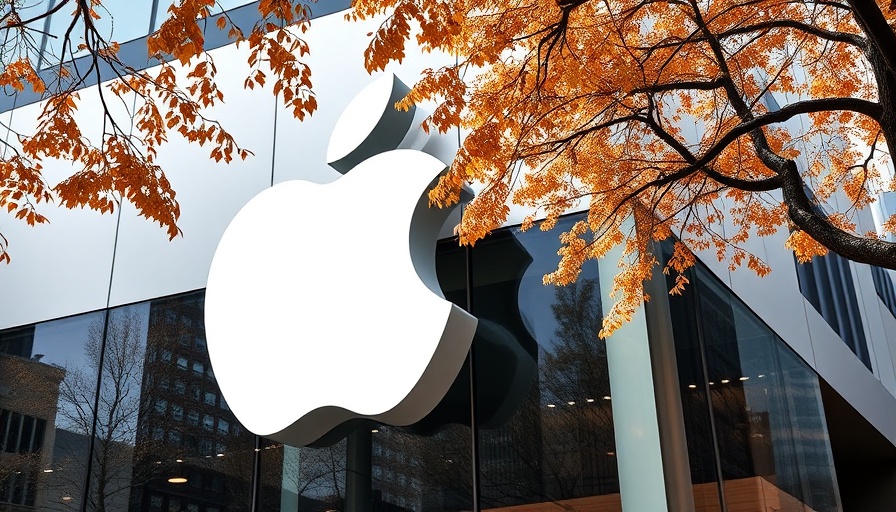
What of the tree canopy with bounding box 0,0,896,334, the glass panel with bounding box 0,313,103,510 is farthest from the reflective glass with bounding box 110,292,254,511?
the tree canopy with bounding box 0,0,896,334

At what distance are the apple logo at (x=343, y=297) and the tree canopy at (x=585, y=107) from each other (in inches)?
38.0

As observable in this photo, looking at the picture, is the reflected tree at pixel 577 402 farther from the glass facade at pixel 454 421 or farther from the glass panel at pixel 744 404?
the glass panel at pixel 744 404

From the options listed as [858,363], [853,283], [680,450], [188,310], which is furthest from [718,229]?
[853,283]

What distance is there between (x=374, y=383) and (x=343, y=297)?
48.4 inches

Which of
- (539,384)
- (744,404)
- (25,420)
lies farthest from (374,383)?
→ (25,420)

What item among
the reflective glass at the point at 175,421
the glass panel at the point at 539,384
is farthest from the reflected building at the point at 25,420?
the glass panel at the point at 539,384

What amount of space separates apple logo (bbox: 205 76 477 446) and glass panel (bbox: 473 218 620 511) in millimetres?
883

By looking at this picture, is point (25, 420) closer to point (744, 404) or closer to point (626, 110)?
point (626, 110)

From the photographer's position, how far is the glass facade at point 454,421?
31.1 ft

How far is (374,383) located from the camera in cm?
927

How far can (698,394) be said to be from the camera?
9711mm

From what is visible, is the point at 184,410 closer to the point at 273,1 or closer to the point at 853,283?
the point at 273,1

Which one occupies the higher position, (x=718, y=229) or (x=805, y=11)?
(x=805, y=11)

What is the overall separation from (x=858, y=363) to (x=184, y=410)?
14900 millimetres
